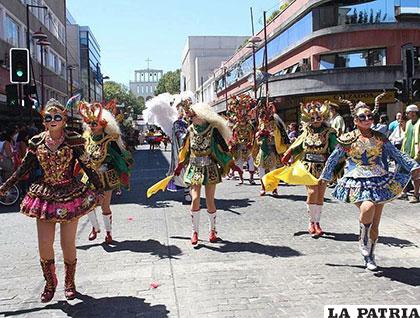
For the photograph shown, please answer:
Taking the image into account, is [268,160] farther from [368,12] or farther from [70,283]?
[368,12]

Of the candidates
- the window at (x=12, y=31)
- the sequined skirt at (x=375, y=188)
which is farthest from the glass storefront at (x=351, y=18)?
the sequined skirt at (x=375, y=188)

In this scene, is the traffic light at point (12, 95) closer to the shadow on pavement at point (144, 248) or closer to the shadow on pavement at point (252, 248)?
the shadow on pavement at point (144, 248)

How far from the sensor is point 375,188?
5.65m

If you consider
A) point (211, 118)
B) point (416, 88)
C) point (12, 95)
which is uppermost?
point (12, 95)

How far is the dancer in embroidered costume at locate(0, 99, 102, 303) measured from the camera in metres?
5.05

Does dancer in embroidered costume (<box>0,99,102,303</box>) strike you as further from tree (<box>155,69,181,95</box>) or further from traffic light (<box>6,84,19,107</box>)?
tree (<box>155,69,181,95</box>)

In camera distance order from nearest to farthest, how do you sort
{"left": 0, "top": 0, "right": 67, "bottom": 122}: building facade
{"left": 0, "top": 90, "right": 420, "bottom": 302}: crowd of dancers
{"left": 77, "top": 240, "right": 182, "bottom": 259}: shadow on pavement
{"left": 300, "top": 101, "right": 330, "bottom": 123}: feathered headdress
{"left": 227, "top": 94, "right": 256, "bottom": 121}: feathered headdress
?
{"left": 0, "top": 90, "right": 420, "bottom": 302}: crowd of dancers → {"left": 77, "top": 240, "right": 182, "bottom": 259}: shadow on pavement → {"left": 300, "top": 101, "right": 330, "bottom": 123}: feathered headdress → {"left": 227, "top": 94, "right": 256, "bottom": 121}: feathered headdress → {"left": 0, "top": 0, "right": 67, "bottom": 122}: building facade

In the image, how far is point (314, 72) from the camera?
27.9 meters

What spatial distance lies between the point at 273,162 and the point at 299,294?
7710 mm

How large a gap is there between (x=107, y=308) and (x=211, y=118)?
3451 mm

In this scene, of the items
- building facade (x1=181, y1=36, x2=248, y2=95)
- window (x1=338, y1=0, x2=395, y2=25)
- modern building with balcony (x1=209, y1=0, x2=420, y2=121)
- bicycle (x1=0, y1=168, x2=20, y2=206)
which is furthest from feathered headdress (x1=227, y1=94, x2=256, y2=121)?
building facade (x1=181, y1=36, x2=248, y2=95)

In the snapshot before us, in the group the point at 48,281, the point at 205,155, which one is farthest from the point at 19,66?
the point at 48,281

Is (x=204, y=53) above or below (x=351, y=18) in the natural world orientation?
above

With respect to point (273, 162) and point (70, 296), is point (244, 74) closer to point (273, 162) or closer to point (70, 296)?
point (273, 162)
